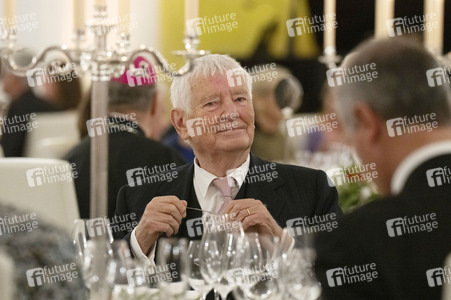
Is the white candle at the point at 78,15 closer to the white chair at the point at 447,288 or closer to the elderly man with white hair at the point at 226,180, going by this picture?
the elderly man with white hair at the point at 226,180

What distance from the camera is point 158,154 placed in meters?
2.86

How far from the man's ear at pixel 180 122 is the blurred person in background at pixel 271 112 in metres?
0.16

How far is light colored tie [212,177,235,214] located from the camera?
2.48 meters

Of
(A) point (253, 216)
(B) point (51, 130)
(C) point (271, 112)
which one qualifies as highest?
(C) point (271, 112)

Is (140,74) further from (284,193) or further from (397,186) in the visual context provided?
(397,186)

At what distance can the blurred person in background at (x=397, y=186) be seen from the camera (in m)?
1.87

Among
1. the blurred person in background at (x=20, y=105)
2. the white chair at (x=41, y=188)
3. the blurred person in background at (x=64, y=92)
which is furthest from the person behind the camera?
the blurred person in background at (x=64, y=92)

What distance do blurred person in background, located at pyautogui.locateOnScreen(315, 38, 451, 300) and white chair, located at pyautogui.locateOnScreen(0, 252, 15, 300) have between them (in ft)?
1.72

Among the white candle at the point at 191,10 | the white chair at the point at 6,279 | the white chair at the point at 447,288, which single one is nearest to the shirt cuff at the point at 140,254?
the white candle at the point at 191,10

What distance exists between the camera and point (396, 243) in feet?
6.16

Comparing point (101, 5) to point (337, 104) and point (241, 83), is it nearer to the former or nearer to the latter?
point (241, 83)

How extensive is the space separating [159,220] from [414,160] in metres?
0.76

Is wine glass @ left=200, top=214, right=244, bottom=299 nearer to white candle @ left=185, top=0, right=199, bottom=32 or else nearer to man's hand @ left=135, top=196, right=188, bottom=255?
man's hand @ left=135, top=196, right=188, bottom=255

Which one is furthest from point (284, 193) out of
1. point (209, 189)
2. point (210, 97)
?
point (210, 97)
